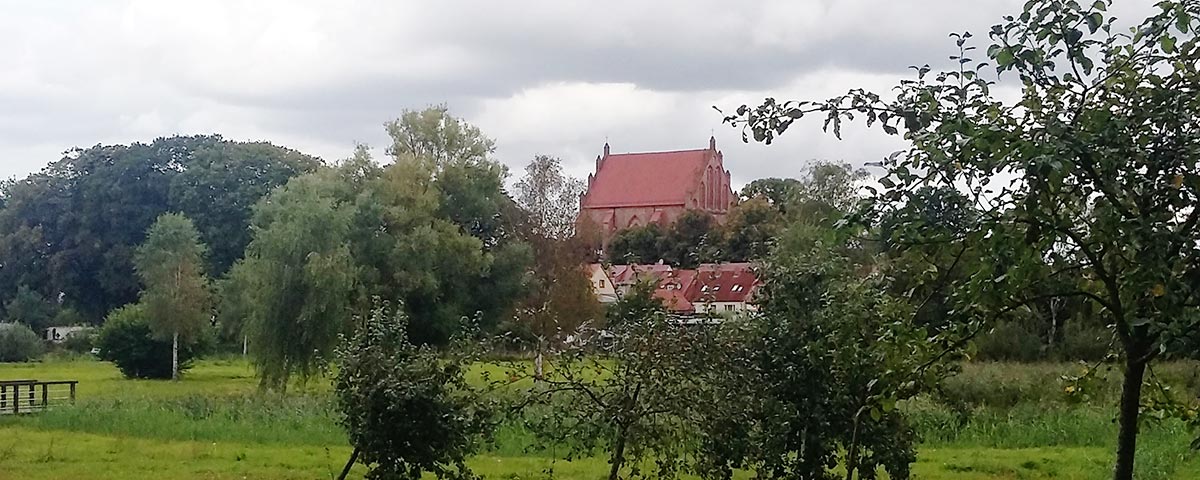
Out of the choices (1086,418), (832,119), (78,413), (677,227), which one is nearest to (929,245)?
(832,119)

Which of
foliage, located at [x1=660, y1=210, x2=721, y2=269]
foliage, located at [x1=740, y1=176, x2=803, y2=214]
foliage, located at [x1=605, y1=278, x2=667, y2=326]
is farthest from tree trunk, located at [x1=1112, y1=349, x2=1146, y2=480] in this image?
foliage, located at [x1=660, y1=210, x2=721, y2=269]

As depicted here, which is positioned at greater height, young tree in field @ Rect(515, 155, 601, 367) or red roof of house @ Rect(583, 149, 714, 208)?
red roof of house @ Rect(583, 149, 714, 208)

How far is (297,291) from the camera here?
33.0 m

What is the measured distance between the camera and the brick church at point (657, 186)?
96750 millimetres

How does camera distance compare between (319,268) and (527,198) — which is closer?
(319,268)

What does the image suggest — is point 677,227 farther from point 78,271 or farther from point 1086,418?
point 1086,418

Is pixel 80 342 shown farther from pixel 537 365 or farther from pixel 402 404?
pixel 402 404

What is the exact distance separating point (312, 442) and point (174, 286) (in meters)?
27.0

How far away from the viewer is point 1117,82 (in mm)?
4375

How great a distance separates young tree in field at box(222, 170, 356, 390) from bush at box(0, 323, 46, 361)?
960 inches

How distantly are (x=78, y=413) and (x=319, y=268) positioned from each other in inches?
393

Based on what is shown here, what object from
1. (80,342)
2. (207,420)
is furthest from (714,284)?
(80,342)

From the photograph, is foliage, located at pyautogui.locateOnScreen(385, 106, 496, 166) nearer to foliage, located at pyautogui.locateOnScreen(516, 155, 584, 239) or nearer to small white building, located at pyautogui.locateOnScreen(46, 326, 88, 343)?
foliage, located at pyautogui.locateOnScreen(516, 155, 584, 239)

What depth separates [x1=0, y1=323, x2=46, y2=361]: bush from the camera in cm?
5284
